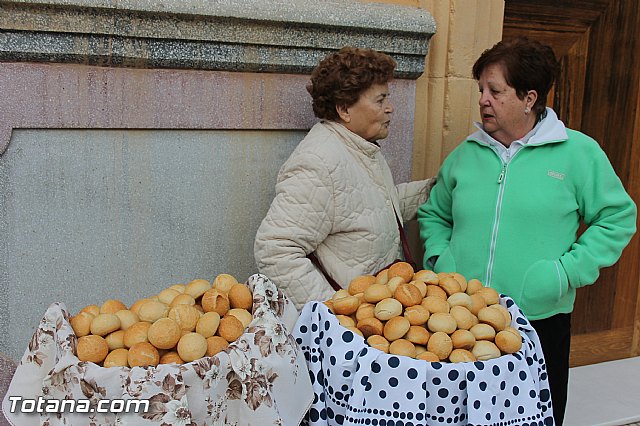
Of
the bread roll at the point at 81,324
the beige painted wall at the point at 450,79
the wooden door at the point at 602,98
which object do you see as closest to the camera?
the bread roll at the point at 81,324

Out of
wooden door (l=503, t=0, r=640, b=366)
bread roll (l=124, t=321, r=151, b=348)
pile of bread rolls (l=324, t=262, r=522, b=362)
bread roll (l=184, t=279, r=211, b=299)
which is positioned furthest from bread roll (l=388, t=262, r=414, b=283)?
wooden door (l=503, t=0, r=640, b=366)

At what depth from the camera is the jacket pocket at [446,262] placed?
2686 millimetres

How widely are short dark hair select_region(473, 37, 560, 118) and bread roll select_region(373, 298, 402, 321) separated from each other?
106 cm

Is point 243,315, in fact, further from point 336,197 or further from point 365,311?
point 336,197

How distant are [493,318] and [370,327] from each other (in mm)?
369

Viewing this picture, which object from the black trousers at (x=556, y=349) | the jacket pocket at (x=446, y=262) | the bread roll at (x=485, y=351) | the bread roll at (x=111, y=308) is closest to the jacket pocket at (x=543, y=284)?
the black trousers at (x=556, y=349)

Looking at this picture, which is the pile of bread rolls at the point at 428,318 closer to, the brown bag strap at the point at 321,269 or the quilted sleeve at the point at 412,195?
the brown bag strap at the point at 321,269

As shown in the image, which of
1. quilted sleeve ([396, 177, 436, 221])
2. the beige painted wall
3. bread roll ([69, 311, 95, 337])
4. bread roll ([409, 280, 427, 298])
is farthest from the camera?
the beige painted wall

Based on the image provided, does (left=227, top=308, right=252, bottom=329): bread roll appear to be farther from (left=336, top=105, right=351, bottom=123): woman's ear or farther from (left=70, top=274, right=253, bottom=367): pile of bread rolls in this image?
(left=336, top=105, right=351, bottom=123): woman's ear

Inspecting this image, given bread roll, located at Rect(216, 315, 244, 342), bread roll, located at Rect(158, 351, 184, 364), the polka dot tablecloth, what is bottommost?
the polka dot tablecloth

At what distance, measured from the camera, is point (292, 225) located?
2389 millimetres

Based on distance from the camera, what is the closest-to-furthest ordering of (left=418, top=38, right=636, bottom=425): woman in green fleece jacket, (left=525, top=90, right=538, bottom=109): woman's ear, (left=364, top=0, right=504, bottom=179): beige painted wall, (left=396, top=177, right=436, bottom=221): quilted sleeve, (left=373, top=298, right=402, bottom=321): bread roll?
(left=373, top=298, right=402, bottom=321): bread roll → (left=418, top=38, right=636, bottom=425): woman in green fleece jacket → (left=525, top=90, right=538, bottom=109): woman's ear → (left=396, top=177, right=436, bottom=221): quilted sleeve → (left=364, top=0, right=504, bottom=179): beige painted wall

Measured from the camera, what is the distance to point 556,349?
105 inches

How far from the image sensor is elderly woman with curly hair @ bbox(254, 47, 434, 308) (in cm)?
241
